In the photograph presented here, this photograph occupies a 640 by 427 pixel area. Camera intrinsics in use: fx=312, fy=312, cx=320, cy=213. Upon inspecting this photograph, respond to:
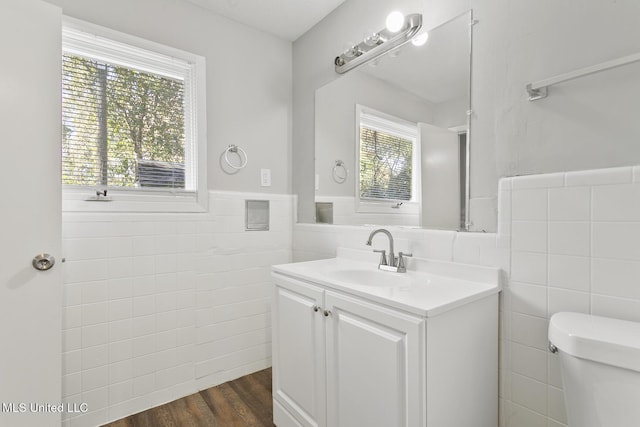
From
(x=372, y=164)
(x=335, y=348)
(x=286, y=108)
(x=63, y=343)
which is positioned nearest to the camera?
(x=335, y=348)

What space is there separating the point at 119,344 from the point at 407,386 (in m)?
1.60

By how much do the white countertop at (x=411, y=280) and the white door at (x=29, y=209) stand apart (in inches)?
40.4

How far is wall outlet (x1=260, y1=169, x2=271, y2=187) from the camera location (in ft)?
7.56

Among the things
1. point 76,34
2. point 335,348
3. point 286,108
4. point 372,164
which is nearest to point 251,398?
point 335,348

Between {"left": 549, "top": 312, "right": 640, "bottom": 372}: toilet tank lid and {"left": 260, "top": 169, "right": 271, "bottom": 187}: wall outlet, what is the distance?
1843 millimetres

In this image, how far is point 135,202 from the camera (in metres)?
1.79

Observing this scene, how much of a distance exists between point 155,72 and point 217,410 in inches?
80.6

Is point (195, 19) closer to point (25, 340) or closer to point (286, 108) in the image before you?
point (286, 108)

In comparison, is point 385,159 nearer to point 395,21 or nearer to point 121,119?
point 395,21

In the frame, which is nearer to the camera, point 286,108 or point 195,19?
point 195,19

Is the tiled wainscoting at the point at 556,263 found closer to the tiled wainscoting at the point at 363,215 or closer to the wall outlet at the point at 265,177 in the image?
the tiled wainscoting at the point at 363,215

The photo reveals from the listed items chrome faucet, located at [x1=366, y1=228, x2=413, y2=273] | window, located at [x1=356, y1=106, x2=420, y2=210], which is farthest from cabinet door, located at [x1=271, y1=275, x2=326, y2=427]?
window, located at [x1=356, y1=106, x2=420, y2=210]

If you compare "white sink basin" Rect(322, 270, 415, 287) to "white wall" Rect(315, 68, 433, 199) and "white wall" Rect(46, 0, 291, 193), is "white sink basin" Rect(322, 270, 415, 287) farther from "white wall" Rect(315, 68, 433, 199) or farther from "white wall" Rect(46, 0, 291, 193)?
"white wall" Rect(46, 0, 291, 193)

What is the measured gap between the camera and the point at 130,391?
1786mm
